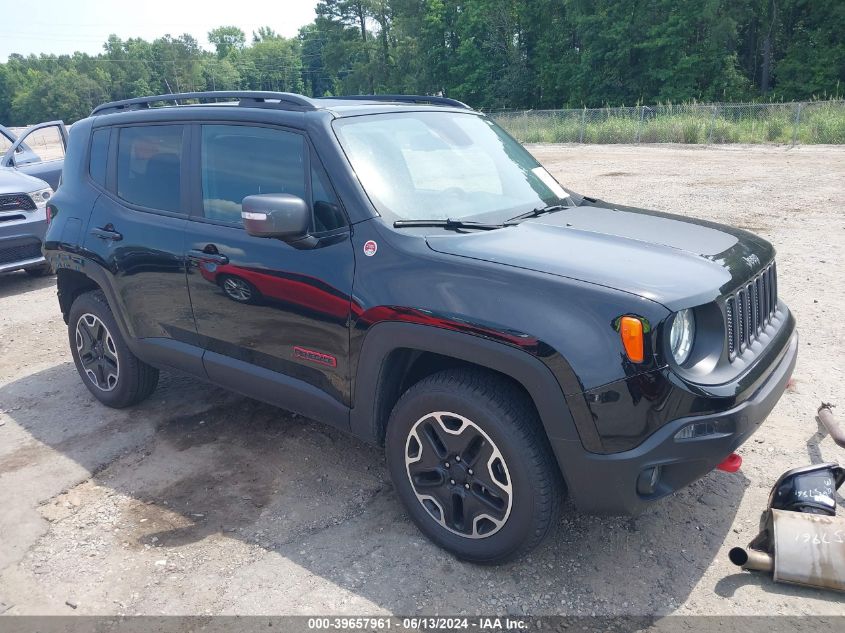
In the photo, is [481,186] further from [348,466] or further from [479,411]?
[348,466]

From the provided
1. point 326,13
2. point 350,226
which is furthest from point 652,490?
point 326,13

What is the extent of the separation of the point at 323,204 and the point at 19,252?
6.57 m

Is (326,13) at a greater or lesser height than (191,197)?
greater

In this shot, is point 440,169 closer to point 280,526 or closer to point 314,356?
point 314,356

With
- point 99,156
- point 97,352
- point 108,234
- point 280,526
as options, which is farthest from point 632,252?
point 97,352

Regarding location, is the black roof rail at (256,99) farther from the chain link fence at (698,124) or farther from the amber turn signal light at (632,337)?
the chain link fence at (698,124)

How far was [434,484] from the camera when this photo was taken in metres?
2.94

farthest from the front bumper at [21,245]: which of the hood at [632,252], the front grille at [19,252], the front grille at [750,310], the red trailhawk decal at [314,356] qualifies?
the front grille at [750,310]

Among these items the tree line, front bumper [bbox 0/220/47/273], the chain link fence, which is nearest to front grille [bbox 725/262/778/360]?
front bumper [bbox 0/220/47/273]

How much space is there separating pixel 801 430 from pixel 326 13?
76296mm

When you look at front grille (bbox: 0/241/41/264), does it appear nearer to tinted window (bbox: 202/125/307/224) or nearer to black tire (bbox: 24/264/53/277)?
black tire (bbox: 24/264/53/277)

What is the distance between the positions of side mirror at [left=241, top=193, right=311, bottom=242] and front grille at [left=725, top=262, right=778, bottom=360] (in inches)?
73.4

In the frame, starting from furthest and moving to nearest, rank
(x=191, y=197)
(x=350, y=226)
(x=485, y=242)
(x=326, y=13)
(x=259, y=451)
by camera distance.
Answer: (x=326, y=13), (x=259, y=451), (x=191, y=197), (x=350, y=226), (x=485, y=242)

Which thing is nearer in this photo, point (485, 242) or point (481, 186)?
point (485, 242)
